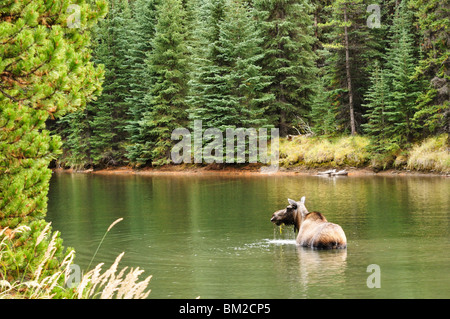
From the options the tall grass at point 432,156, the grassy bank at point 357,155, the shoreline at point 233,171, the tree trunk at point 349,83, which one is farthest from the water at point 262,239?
the tree trunk at point 349,83

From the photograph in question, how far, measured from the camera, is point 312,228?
50.2ft

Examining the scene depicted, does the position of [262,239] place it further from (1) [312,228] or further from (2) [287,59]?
(2) [287,59]

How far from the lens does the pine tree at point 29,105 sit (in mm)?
7598

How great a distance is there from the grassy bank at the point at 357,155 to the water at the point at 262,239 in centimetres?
464

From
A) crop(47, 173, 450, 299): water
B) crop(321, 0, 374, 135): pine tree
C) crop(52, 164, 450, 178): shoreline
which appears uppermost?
crop(321, 0, 374, 135): pine tree

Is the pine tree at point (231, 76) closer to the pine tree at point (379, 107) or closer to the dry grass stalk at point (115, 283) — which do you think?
the pine tree at point (379, 107)

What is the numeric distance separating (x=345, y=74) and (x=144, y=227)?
94.7 ft

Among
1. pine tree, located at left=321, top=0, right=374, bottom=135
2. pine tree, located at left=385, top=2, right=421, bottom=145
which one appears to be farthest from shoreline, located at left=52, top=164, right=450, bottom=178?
pine tree, located at left=321, top=0, right=374, bottom=135

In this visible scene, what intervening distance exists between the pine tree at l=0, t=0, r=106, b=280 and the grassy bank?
3060cm

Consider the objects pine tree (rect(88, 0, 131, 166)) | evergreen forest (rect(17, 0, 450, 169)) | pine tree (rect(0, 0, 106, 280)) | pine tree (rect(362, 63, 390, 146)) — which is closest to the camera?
pine tree (rect(0, 0, 106, 280))

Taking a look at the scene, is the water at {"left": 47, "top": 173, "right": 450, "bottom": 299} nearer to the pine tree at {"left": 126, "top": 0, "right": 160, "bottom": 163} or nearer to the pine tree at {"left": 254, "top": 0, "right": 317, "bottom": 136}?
the pine tree at {"left": 254, "top": 0, "right": 317, "bottom": 136}

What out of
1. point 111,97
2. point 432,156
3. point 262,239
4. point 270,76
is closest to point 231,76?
point 270,76

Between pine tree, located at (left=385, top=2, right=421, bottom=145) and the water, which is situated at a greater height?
pine tree, located at (left=385, top=2, right=421, bottom=145)

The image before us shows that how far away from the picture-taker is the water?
36.9 ft
